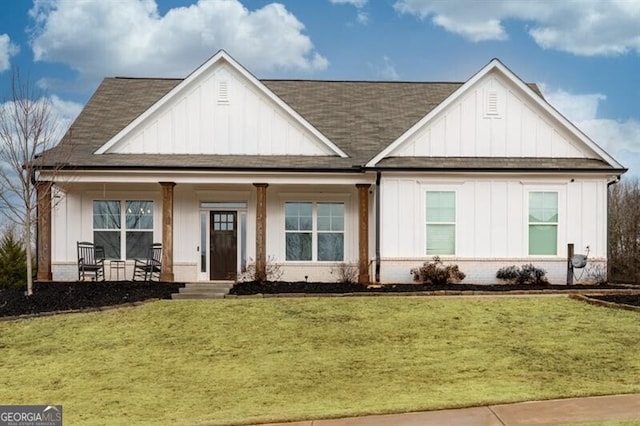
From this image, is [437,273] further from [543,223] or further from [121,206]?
[121,206]

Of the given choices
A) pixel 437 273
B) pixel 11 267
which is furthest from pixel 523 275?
pixel 11 267

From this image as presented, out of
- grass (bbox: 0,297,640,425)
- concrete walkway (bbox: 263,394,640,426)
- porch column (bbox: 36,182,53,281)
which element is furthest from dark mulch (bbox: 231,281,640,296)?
concrete walkway (bbox: 263,394,640,426)

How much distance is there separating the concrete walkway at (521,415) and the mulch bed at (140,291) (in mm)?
8245

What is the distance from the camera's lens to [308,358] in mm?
11344

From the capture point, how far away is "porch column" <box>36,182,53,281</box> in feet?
64.6

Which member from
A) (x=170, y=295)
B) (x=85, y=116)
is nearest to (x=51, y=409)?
(x=170, y=295)

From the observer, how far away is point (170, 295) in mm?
17531

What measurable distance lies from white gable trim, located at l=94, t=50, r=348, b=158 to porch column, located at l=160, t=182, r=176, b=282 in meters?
2.35

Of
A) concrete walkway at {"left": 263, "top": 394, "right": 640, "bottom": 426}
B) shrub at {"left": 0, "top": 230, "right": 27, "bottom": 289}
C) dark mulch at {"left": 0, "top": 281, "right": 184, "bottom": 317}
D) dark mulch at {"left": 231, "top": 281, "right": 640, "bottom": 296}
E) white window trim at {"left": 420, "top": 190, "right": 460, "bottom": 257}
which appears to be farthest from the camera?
shrub at {"left": 0, "top": 230, "right": 27, "bottom": 289}

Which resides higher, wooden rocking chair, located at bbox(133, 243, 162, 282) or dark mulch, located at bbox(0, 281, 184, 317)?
wooden rocking chair, located at bbox(133, 243, 162, 282)

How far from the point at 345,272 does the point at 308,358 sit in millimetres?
9363

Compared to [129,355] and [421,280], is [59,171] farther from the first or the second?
[421,280]

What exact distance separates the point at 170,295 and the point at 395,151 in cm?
764

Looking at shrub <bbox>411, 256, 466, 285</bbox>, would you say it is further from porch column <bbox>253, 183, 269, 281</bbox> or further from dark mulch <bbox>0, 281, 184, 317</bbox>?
dark mulch <bbox>0, 281, 184, 317</bbox>
